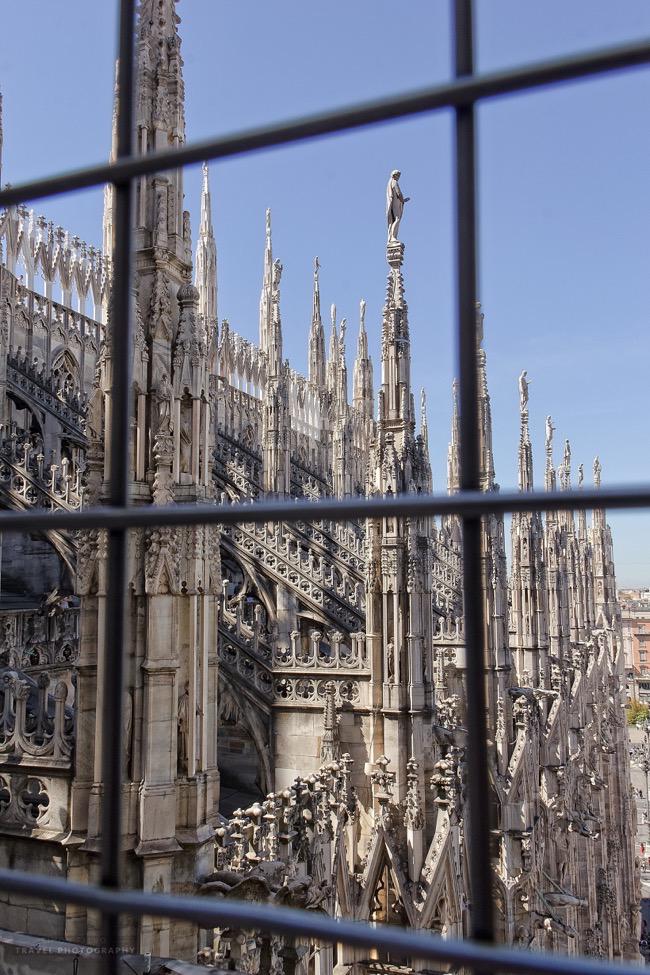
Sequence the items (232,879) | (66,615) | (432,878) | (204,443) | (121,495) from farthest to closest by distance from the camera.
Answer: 1. (66,615)
2. (432,878)
3. (204,443)
4. (232,879)
5. (121,495)

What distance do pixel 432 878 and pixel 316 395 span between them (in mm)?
34569

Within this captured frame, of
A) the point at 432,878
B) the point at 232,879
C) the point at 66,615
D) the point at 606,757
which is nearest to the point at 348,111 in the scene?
the point at 232,879

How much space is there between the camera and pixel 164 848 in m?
5.17

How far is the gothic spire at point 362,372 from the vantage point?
3828 cm

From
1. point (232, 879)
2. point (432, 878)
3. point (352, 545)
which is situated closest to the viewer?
point (232, 879)

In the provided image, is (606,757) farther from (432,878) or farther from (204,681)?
(204,681)

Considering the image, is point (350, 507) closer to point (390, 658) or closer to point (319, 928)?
point (319, 928)

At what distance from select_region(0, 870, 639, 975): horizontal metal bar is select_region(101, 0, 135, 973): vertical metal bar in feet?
0.25

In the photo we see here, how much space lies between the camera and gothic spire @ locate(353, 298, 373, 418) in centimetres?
3828

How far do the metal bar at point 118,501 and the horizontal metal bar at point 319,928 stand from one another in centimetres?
7

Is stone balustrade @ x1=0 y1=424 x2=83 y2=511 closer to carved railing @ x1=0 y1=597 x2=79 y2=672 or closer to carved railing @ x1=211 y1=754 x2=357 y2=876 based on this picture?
carved railing @ x1=0 y1=597 x2=79 y2=672

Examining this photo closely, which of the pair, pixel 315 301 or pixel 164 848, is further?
pixel 315 301

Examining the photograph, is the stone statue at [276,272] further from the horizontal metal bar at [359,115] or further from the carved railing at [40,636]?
the horizontal metal bar at [359,115]

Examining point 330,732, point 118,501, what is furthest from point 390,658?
point 118,501
